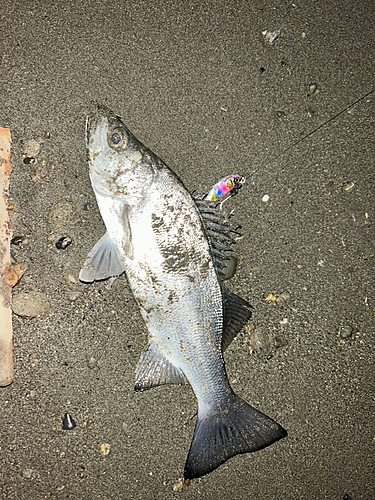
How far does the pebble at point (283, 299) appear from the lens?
2.68 meters

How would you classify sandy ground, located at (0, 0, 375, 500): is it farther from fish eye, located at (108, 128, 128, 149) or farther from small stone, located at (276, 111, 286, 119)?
fish eye, located at (108, 128, 128, 149)

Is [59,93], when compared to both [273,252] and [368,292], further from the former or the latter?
[368,292]

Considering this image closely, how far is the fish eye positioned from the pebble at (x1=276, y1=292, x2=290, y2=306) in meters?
1.65

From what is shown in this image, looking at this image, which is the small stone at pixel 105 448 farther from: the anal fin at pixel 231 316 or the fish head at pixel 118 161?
the fish head at pixel 118 161

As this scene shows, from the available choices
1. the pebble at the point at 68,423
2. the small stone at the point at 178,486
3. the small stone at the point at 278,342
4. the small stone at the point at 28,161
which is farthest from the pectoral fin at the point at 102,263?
the small stone at the point at 178,486

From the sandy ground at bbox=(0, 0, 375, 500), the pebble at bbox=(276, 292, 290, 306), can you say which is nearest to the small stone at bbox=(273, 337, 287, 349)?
the sandy ground at bbox=(0, 0, 375, 500)

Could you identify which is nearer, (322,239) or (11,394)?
(11,394)

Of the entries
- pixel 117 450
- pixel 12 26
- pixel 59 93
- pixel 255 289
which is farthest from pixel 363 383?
pixel 12 26

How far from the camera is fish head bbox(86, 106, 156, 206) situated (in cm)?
215

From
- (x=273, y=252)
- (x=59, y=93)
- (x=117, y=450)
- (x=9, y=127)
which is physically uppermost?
(x=59, y=93)

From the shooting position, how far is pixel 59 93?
101 inches

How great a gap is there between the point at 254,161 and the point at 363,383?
6.59ft

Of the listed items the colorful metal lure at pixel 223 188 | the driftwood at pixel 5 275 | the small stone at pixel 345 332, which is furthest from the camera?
the small stone at pixel 345 332

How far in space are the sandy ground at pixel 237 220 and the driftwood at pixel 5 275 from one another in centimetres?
6
